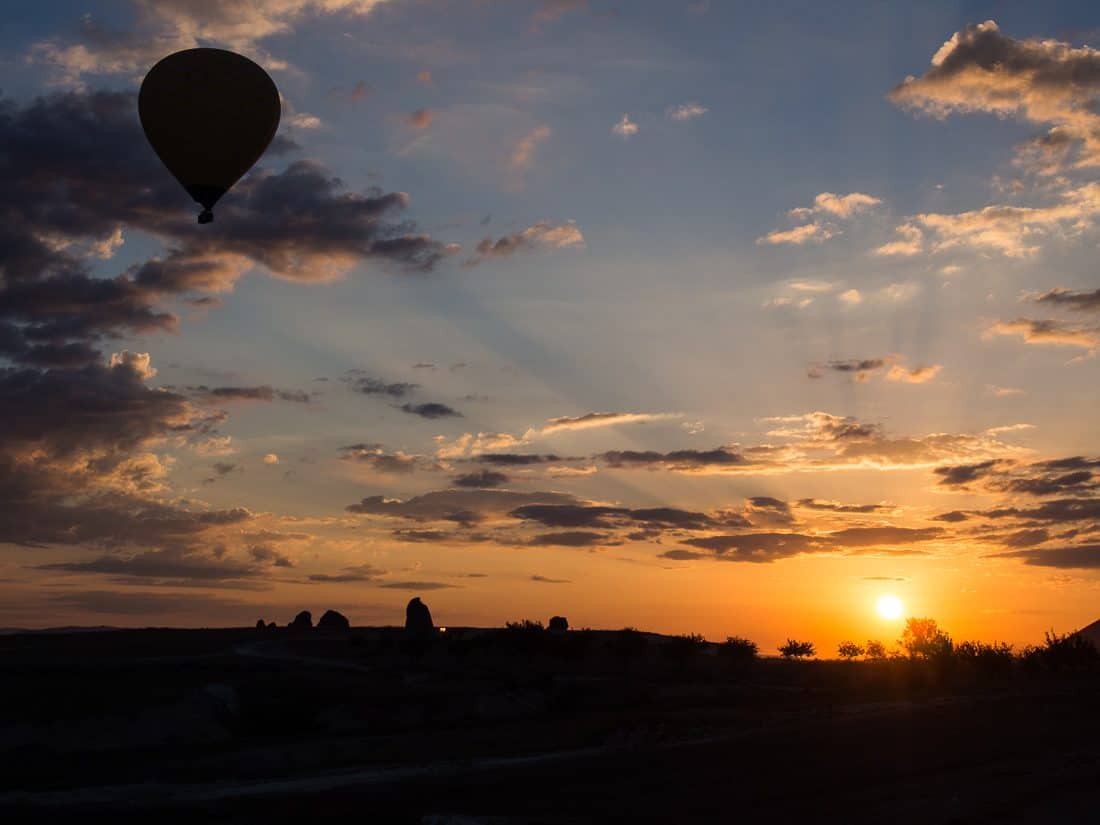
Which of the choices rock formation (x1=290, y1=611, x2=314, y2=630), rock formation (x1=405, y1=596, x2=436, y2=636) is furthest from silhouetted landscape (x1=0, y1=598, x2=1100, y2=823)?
rock formation (x1=290, y1=611, x2=314, y2=630)

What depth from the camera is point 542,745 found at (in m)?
35.8

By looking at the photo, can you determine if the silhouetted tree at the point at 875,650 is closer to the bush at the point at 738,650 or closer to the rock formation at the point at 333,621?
the bush at the point at 738,650

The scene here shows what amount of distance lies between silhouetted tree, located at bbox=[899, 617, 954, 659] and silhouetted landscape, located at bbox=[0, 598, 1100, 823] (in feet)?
1.60

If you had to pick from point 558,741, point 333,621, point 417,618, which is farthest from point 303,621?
point 558,741

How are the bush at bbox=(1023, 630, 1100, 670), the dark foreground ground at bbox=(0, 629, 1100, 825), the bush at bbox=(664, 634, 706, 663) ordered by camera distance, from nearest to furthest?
the dark foreground ground at bbox=(0, 629, 1100, 825) < the bush at bbox=(1023, 630, 1100, 670) < the bush at bbox=(664, 634, 706, 663)

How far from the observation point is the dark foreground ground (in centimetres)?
2286

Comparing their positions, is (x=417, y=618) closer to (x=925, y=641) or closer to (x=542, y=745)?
(x=925, y=641)

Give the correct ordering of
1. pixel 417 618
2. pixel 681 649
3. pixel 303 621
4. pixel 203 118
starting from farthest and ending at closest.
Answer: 1. pixel 303 621
2. pixel 417 618
3. pixel 681 649
4. pixel 203 118

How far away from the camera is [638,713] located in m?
42.5

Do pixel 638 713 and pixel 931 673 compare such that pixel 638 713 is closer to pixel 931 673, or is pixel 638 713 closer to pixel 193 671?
pixel 931 673

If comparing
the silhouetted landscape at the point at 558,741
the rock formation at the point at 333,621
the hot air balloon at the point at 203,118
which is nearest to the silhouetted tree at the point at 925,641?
the silhouetted landscape at the point at 558,741

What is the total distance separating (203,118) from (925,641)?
188ft

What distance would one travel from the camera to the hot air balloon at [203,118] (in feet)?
116

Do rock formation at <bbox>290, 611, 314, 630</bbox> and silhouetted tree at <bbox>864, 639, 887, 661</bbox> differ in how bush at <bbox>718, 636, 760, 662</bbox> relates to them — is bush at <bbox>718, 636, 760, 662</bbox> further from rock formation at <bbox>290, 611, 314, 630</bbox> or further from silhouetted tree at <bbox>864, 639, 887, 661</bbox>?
rock formation at <bbox>290, 611, 314, 630</bbox>
